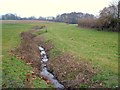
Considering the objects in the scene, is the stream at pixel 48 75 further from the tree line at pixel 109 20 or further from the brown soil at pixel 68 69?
the tree line at pixel 109 20

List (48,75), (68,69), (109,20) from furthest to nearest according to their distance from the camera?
(109,20) → (48,75) → (68,69)

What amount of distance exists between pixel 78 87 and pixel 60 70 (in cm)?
462

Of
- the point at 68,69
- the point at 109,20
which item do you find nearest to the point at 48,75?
the point at 68,69

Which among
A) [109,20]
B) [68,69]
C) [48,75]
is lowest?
[48,75]

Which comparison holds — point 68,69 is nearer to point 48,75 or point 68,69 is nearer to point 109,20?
point 48,75

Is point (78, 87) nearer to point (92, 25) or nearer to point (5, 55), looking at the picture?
point (5, 55)

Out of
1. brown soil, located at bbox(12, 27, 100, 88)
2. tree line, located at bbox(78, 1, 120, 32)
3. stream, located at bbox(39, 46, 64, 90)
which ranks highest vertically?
tree line, located at bbox(78, 1, 120, 32)

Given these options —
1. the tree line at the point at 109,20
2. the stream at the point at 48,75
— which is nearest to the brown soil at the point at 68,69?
the stream at the point at 48,75

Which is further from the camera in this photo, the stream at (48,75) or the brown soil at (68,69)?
the stream at (48,75)

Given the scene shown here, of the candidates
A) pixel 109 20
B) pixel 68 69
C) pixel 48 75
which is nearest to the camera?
pixel 68 69

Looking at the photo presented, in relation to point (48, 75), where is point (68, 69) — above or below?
above

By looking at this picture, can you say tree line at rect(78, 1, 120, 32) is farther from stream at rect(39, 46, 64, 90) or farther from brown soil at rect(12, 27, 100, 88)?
brown soil at rect(12, 27, 100, 88)

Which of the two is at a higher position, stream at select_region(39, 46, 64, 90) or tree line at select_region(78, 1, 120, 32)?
tree line at select_region(78, 1, 120, 32)

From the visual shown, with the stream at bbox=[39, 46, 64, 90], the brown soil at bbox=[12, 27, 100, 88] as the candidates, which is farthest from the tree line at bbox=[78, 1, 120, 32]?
the brown soil at bbox=[12, 27, 100, 88]
